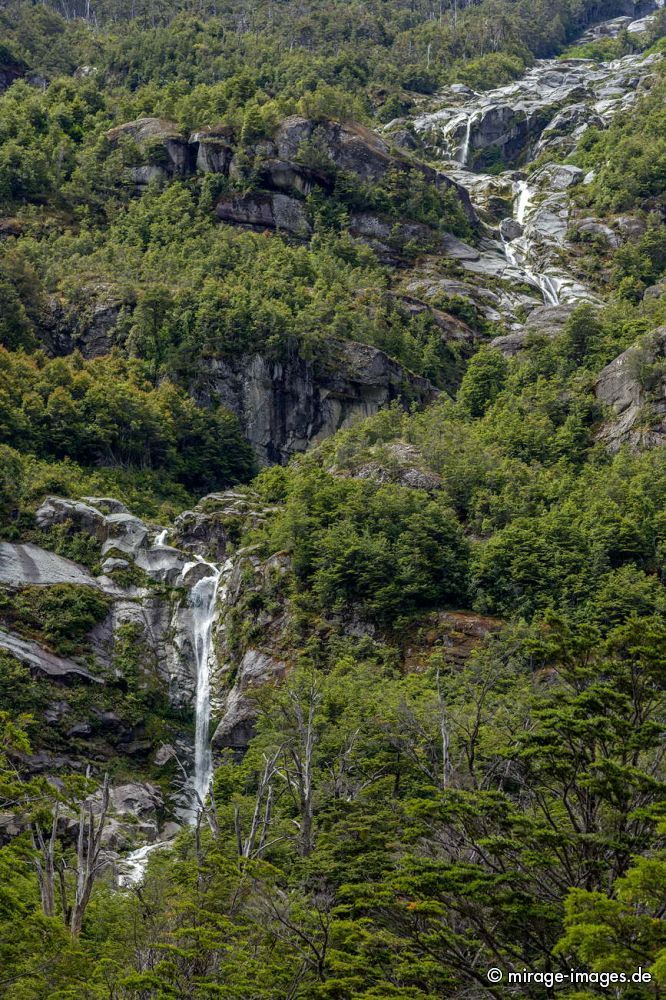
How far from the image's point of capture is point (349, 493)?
53.9 m

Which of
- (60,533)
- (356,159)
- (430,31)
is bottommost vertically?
(60,533)

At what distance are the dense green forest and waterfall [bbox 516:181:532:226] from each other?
5596 millimetres

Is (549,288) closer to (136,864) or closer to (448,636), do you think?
(448,636)

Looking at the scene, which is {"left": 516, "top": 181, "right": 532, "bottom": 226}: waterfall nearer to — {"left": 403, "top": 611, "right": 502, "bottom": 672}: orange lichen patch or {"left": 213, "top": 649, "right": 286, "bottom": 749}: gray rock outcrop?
{"left": 403, "top": 611, "right": 502, "bottom": 672}: orange lichen patch

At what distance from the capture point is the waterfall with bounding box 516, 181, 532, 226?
114 m

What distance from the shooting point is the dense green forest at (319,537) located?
20.5 metres

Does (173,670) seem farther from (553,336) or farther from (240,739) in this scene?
(553,336)

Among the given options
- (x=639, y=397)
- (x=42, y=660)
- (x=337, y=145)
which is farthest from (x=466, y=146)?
(x=42, y=660)

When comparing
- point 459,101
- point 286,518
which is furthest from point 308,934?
point 459,101

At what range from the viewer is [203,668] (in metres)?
53.2

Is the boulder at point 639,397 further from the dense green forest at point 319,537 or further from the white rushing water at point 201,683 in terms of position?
the white rushing water at point 201,683

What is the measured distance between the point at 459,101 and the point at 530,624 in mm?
112575

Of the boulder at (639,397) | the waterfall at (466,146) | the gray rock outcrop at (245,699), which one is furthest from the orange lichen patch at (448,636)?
the waterfall at (466,146)

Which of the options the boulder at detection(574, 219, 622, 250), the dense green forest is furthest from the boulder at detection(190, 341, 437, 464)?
the boulder at detection(574, 219, 622, 250)
